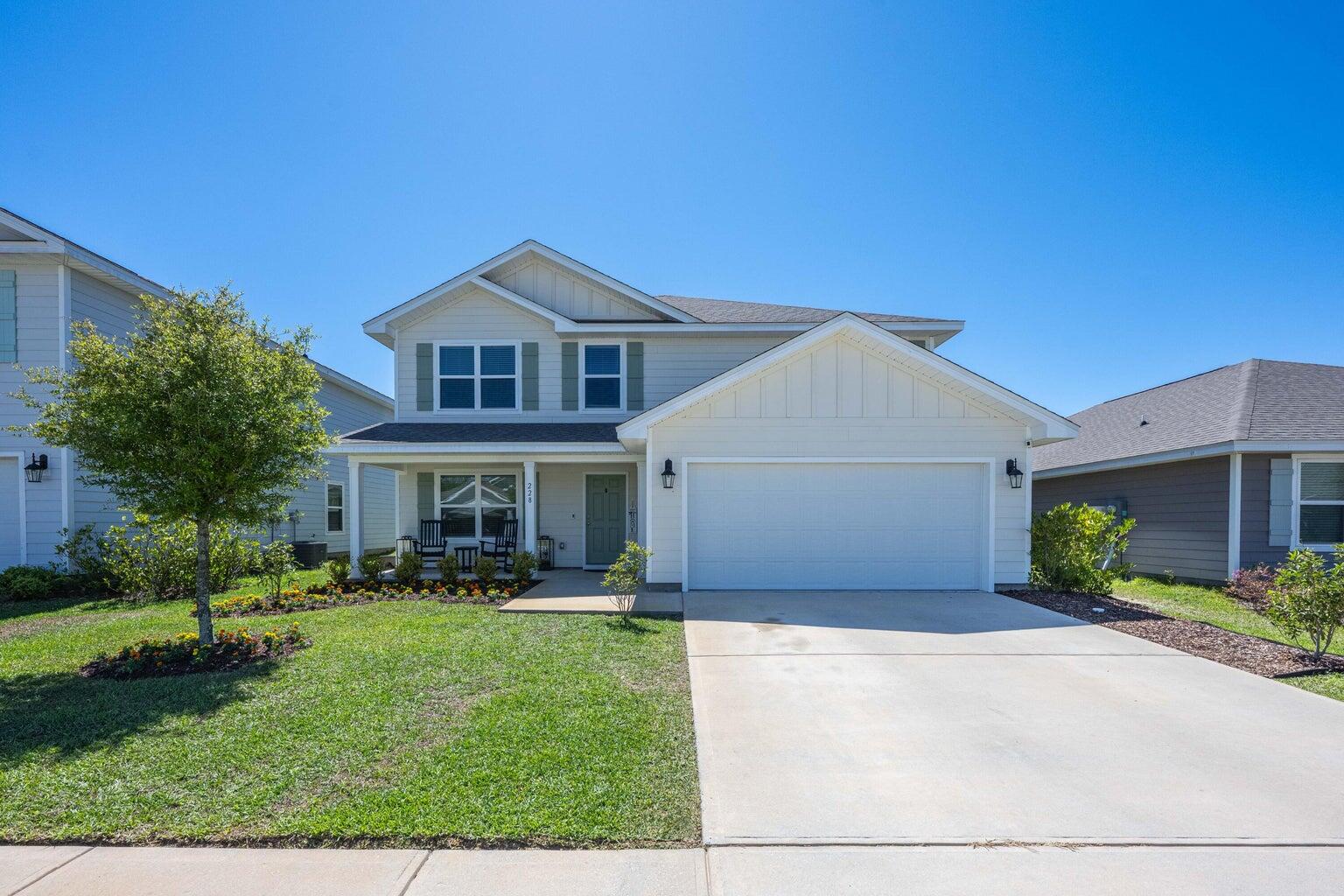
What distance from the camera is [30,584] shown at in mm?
9945

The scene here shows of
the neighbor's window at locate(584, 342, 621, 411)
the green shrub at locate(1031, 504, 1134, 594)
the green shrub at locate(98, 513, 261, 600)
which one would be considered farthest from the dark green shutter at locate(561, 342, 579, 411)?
the green shrub at locate(1031, 504, 1134, 594)

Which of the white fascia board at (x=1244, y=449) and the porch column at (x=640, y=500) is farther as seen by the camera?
the porch column at (x=640, y=500)

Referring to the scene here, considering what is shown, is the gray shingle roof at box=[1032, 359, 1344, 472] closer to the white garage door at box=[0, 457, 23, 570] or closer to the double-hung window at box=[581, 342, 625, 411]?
the double-hung window at box=[581, 342, 625, 411]

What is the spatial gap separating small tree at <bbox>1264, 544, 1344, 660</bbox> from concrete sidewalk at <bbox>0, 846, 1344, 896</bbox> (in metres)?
4.47

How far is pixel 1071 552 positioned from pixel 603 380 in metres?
9.38

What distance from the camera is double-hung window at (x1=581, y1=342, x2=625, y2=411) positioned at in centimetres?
1327

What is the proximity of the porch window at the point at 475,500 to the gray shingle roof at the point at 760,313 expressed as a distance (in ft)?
18.0

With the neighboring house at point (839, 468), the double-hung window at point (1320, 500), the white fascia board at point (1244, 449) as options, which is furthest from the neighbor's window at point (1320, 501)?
the neighboring house at point (839, 468)

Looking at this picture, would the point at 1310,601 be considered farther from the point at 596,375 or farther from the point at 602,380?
the point at 596,375

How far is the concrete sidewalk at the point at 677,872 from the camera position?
272cm

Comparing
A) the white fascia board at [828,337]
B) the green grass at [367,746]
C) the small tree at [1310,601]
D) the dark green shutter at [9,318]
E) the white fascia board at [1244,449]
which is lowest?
the green grass at [367,746]

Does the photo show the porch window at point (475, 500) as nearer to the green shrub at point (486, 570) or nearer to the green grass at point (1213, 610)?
the green shrub at point (486, 570)

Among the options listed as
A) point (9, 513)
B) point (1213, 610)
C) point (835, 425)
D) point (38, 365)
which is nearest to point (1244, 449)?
point (1213, 610)

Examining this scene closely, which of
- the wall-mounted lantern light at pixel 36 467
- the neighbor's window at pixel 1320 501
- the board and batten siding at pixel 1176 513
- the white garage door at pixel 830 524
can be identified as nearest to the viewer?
the white garage door at pixel 830 524
